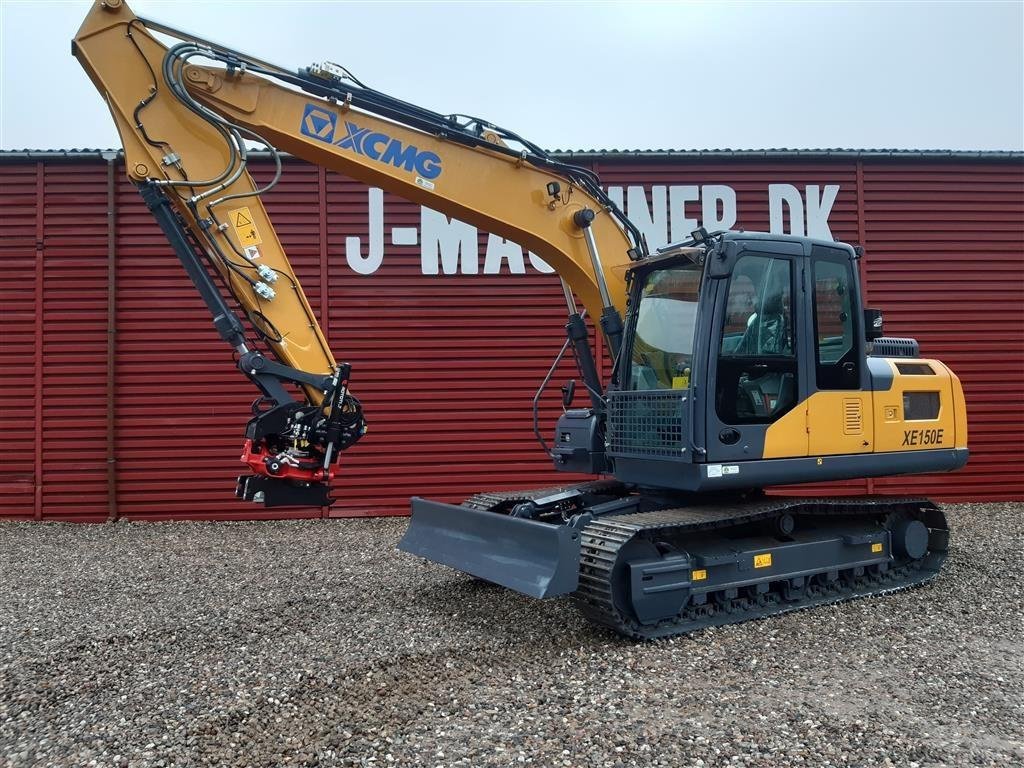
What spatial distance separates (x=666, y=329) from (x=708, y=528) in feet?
4.72

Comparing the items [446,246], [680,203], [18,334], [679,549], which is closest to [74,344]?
[18,334]

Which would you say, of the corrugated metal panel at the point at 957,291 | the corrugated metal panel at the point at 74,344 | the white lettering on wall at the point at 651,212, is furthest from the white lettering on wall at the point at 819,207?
the corrugated metal panel at the point at 74,344

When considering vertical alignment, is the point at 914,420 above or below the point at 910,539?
above

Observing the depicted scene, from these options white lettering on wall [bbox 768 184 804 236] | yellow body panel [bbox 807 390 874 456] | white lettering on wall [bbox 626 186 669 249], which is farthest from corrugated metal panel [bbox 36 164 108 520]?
white lettering on wall [bbox 768 184 804 236]

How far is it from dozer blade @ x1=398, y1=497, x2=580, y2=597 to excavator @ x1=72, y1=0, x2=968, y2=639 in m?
0.02

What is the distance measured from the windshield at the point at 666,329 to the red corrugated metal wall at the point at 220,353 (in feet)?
14.3

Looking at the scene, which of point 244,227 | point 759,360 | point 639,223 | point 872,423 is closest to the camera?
point 244,227

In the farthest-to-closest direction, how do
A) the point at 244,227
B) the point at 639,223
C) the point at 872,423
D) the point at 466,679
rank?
the point at 639,223
the point at 872,423
the point at 244,227
the point at 466,679

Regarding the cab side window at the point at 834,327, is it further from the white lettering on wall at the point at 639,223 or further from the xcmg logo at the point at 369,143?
the white lettering on wall at the point at 639,223

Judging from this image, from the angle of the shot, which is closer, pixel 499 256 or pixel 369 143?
pixel 369 143

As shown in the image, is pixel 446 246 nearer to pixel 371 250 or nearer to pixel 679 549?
pixel 371 250

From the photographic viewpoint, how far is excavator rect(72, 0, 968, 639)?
15.7 ft

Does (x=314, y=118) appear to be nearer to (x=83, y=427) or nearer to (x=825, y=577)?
(x=825, y=577)

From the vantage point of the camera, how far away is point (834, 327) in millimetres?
5602
